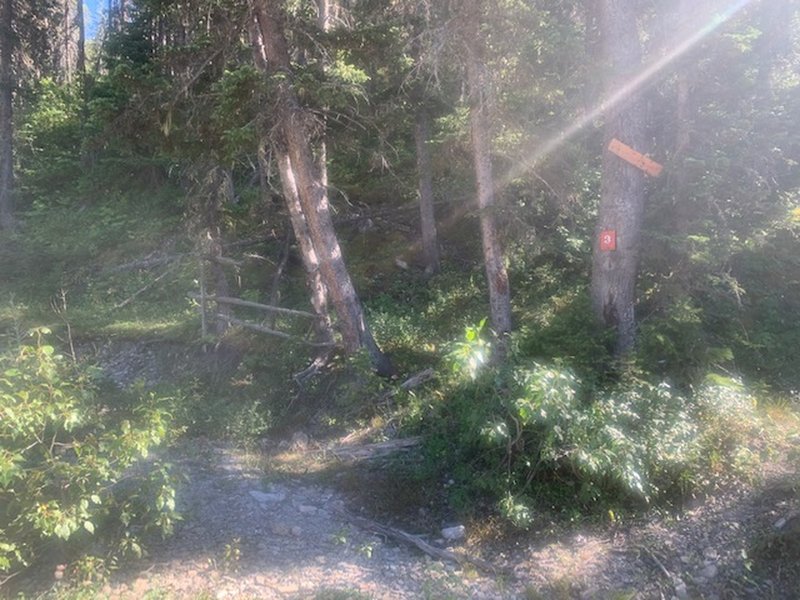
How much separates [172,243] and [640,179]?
1183cm

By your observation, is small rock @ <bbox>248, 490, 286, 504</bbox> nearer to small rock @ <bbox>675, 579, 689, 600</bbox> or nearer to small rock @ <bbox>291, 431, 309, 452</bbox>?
small rock @ <bbox>291, 431, 309, 452</bbox>

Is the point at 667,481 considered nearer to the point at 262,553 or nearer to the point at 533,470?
the point at 533,470

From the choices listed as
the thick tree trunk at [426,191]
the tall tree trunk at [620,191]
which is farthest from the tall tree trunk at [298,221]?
the tall tree trunk at [620,191]

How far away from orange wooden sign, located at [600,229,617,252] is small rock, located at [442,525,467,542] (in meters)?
4.63

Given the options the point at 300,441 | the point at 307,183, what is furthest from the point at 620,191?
the point at 300,441

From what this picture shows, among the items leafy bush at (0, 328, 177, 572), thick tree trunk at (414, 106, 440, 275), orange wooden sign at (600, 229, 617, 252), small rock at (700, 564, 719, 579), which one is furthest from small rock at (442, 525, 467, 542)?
thick tree trunk at (414, 106, 440, 275)

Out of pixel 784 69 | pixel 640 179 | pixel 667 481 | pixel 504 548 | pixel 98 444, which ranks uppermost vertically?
pixel 784 69

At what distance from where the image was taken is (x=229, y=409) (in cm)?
962

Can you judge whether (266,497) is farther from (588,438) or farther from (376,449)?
(588,438)

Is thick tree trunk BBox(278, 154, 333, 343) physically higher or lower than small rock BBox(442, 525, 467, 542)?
higher

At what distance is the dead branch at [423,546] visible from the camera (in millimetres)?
5754

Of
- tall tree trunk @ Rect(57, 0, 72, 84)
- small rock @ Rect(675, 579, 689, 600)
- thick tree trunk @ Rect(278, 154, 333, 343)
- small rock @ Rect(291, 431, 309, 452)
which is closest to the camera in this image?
small rock @ Rect(675, 579, 689, 600)

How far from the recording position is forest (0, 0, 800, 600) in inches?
217

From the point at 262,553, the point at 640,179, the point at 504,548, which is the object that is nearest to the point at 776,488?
the point at 504,548
